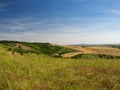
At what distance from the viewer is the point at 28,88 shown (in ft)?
29.0

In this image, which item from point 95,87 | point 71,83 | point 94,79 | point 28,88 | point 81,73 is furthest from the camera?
point 81,73

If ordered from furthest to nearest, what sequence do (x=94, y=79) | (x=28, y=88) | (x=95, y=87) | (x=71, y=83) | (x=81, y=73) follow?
(x=81, y=73) < (x=94, y=79) < (x=71, y=83) < (x=95, y=87) < (x=28, y=88)

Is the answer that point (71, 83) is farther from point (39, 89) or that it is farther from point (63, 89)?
point (39, 89)

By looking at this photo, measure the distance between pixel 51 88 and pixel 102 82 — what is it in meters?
2.57

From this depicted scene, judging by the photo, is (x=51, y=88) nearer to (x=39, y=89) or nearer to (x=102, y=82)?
(x=39, y=89)

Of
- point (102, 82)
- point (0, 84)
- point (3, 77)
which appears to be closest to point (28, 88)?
point (0, 84)

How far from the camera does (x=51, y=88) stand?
9.16m

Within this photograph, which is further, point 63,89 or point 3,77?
point 3,77

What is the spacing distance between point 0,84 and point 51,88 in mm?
1926

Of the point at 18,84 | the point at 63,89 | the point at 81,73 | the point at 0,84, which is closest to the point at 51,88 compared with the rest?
the point at 63,89

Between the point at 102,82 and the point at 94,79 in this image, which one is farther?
the point at 94,79

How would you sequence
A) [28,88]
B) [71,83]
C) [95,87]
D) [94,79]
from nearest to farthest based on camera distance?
[28,88], [95,87], [71,83], [94,79]

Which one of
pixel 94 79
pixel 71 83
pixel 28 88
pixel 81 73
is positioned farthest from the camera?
pixel 81 73

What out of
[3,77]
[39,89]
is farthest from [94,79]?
[3,77]
